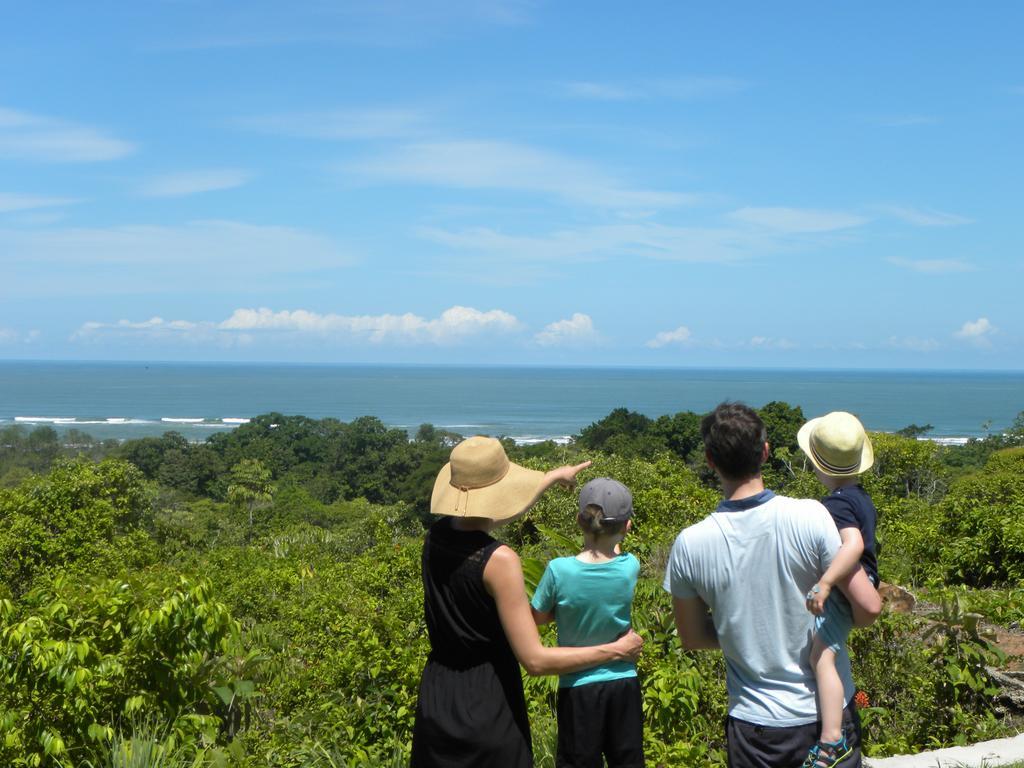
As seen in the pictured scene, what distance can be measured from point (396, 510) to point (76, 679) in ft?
94.8

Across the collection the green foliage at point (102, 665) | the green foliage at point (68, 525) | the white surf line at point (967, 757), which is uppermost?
the green foliage at point (102, 665)

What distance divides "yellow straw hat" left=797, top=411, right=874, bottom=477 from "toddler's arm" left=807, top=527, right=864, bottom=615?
1.00 ft

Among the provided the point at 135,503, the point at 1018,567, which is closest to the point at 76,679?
the point at 1018,567

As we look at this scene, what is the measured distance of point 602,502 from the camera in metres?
2.76

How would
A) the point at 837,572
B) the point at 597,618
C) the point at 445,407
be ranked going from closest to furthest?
the point at 837,572 → the point at 597,618 → the point at 445,407

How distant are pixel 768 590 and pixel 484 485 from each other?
0.84 meters

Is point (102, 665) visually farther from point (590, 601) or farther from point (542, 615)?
point (590, 601)

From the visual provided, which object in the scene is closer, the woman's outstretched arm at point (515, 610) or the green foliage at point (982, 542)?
the woman's outstretched arm at point (515, 610)

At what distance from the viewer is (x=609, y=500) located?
2.77 metres

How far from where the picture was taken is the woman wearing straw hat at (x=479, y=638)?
2.51m

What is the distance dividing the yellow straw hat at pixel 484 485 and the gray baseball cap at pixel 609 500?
0.16 m

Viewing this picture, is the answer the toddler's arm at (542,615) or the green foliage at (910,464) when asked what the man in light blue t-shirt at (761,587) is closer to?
the toddler's arm at (542,615)

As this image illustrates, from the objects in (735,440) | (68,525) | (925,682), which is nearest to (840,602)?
(735,440)

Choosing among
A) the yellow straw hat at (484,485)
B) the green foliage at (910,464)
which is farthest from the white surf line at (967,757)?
the green foliage at (910,464)
